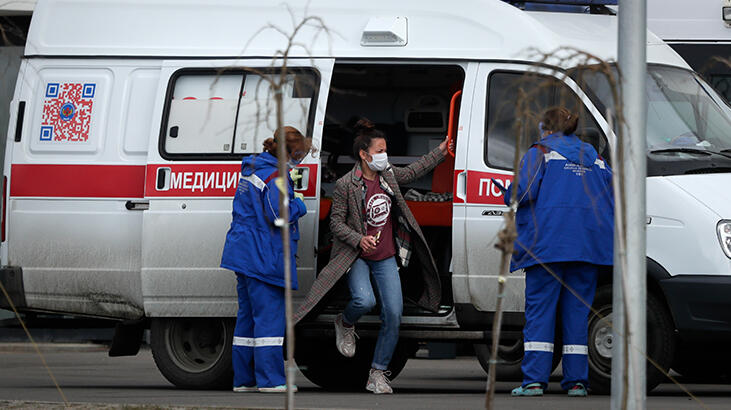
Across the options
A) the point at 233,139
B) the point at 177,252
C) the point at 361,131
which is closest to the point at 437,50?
the point at 361,131

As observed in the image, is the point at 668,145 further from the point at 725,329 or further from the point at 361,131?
the point at 361,131

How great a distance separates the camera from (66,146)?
29.6 feet

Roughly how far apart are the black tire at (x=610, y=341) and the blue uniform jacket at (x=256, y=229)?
1.86 meters

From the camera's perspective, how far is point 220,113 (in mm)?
8938

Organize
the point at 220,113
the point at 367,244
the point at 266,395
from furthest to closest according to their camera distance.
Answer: the point at 220,113
the point at 367,244
the point at 266,395

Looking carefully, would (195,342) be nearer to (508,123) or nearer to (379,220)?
(379,220)

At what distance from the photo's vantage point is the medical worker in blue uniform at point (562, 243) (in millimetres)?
7926

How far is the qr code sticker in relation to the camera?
9.04 m

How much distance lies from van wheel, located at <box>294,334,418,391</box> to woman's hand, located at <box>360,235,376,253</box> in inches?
53.0

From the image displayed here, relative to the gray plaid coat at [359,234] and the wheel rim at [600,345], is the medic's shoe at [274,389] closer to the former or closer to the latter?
the gray plaid coat at [359,234]

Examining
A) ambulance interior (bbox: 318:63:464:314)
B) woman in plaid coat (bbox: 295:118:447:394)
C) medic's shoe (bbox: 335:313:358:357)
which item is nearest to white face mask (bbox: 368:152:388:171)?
woman in plaid coat (bbox: 295:118:447:394)

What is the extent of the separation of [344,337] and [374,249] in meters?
0.59

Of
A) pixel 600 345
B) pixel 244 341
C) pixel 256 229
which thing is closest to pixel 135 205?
pixel 256 229

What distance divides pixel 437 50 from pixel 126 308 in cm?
264
